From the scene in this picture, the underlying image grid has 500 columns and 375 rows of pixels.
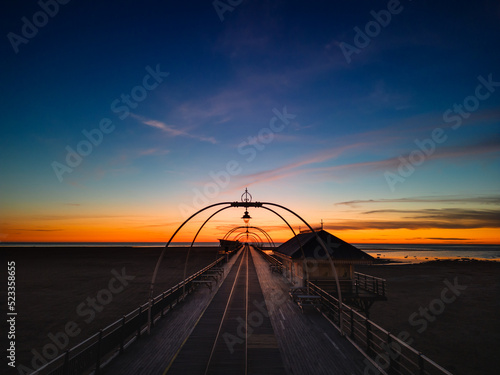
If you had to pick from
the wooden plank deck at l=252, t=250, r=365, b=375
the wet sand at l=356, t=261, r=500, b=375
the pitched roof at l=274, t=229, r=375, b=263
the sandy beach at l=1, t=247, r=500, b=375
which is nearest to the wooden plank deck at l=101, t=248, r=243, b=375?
the wooden plank deck at l=252, t=250, r=365, b=375

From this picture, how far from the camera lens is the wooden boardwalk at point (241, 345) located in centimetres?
922

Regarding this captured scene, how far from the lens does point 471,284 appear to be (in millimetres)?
44656

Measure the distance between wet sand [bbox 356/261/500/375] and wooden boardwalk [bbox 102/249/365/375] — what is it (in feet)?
35.8

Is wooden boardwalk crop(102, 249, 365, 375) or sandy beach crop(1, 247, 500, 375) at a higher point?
wooden boardwalk crop(102, 249, 365, 375)

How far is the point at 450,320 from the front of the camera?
26000 mm

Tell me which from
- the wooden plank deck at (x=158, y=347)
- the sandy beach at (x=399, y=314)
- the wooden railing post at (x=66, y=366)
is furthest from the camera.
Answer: the sandy beach at (x=399, y=314)

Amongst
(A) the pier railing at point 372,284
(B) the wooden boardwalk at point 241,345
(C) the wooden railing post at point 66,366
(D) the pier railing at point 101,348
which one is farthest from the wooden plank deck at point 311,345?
(A) the pier railing at point 372,284

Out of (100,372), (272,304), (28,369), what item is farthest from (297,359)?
(28,369)

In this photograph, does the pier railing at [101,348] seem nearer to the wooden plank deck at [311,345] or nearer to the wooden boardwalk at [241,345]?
the wooden boardwalk at [241,345]

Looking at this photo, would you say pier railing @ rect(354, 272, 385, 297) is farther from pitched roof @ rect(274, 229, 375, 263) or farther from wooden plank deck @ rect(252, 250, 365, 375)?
wooden plank deck @ rect(252, 250, 365, 375)

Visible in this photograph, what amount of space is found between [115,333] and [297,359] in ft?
22.3

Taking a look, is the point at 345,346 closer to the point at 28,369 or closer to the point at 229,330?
the point at 229,330

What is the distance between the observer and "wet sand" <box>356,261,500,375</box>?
1800cm

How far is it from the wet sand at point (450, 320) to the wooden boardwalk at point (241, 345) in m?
10.9
